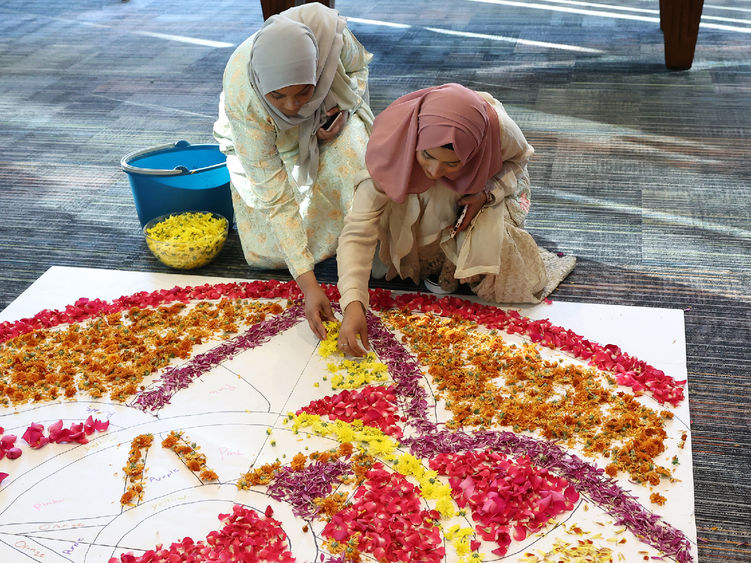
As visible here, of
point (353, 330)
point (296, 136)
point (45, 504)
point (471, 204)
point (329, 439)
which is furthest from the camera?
point (296, 136)

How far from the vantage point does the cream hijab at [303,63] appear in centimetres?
224

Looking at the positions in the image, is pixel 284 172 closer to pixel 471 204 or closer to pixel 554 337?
pixel 471 204

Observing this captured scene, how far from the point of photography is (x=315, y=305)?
91.6 inches

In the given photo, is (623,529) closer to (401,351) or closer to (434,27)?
(401,351)

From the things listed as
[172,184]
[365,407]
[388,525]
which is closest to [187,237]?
[172,184]

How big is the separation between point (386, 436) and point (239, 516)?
41 centimetres

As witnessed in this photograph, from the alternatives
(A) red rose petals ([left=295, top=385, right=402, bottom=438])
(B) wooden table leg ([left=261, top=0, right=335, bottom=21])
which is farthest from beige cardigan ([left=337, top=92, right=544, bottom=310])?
(B) wooden table leg ([left=261, top=0, right=335, bottom=21])

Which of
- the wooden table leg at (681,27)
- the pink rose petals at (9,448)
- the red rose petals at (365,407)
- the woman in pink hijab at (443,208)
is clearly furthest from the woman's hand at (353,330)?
Answer: the wooden table leg at (681,27)

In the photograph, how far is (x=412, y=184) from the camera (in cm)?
226

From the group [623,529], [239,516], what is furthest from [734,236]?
[239,516]

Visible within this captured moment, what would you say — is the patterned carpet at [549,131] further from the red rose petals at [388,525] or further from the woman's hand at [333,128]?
the red rose petals at [388,525]

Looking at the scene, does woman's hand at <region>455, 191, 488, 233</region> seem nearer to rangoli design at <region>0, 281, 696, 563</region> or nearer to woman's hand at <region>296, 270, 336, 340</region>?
rangoli design at <region>0, 281, 696, 563</region>

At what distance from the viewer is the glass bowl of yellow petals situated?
2.72 metres

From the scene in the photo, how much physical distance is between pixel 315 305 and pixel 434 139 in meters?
0.59
